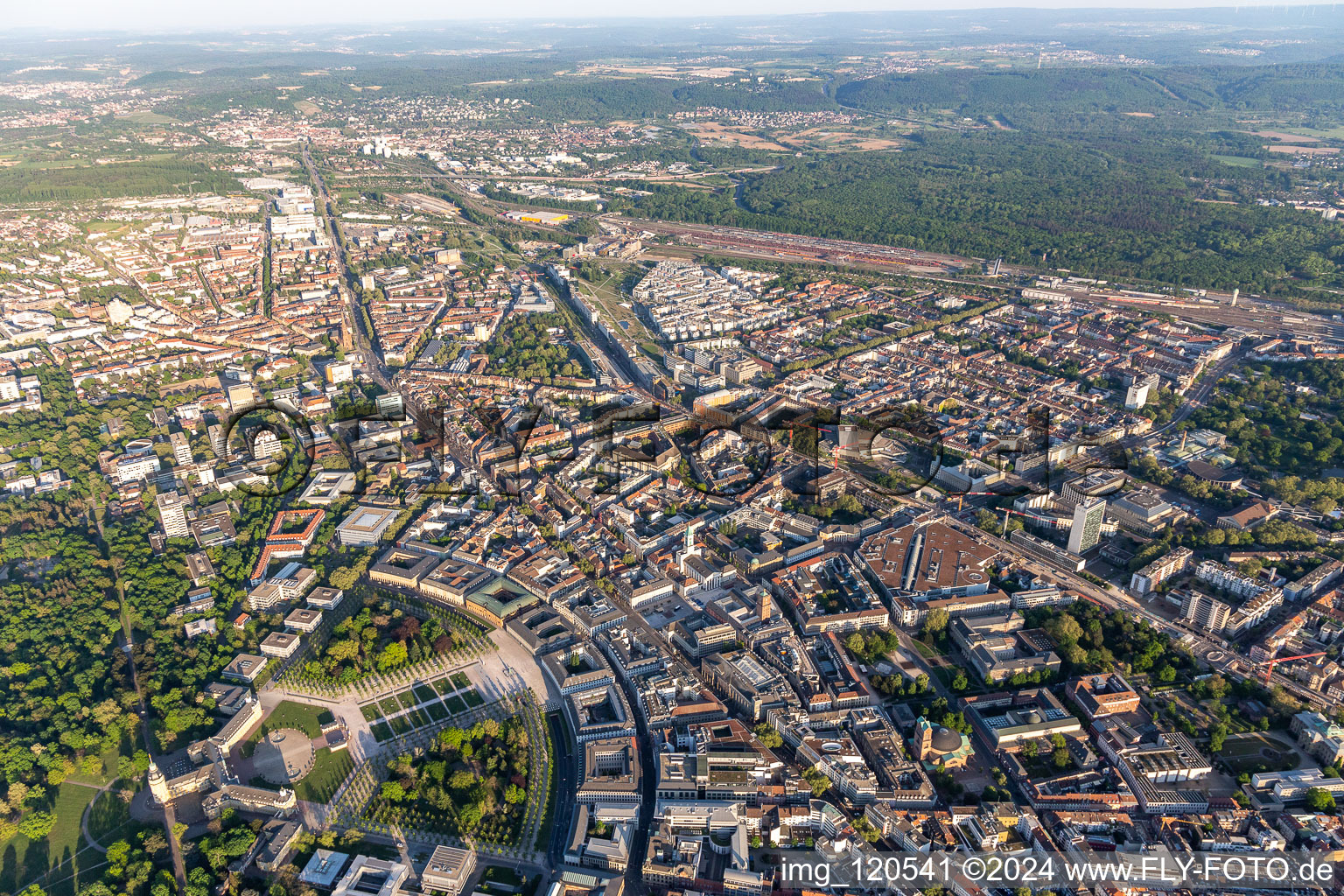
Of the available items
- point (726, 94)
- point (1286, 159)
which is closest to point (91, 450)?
point (1286, 159)

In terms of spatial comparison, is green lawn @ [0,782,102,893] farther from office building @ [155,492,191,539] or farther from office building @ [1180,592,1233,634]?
office building @ [1180,592,1233,634]

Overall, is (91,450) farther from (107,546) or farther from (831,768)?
(831,768)

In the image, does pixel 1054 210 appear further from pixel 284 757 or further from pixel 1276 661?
pixel 284 757

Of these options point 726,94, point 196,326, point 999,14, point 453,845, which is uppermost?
point 999,14

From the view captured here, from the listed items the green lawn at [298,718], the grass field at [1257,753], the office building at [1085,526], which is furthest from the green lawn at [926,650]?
the green lawn at [298,718]

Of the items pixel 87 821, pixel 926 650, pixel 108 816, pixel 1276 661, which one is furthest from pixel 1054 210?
pixel 87 821

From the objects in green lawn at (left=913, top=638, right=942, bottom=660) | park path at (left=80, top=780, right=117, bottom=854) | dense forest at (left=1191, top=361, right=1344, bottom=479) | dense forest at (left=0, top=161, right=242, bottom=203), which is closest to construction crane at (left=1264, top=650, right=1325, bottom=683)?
green lawn at (left=913, top=638, right=942, bottom=660)
